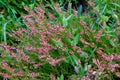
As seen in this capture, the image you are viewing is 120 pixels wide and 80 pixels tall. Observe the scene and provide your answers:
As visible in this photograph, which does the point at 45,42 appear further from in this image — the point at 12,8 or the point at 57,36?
the point at 12,8

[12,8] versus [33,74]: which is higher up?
[12,8]

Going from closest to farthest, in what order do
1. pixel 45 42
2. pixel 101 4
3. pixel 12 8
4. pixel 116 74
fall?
1. pixel 116 74
2. pixel 45 42
3. pixel 101 4
4. pixel 12 8

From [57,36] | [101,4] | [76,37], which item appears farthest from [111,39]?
[101,4]

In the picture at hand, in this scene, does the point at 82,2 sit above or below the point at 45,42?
above

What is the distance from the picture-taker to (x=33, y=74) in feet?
5.52

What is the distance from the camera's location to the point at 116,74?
1.61m

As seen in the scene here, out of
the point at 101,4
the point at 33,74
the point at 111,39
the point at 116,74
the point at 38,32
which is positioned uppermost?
the point at 101,4

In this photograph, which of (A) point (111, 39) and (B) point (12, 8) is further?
(B) point (12, 8)

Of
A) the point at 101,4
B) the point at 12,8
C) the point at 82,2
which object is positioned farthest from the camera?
the point at 82,2

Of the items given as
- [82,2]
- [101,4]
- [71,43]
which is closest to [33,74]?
[71,43]

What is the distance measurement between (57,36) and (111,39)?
0.33 m

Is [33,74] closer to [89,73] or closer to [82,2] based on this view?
[89,73]

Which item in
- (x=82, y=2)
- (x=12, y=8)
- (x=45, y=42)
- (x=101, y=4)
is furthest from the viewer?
(x=82, y=2)

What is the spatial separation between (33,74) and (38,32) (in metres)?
0.30
